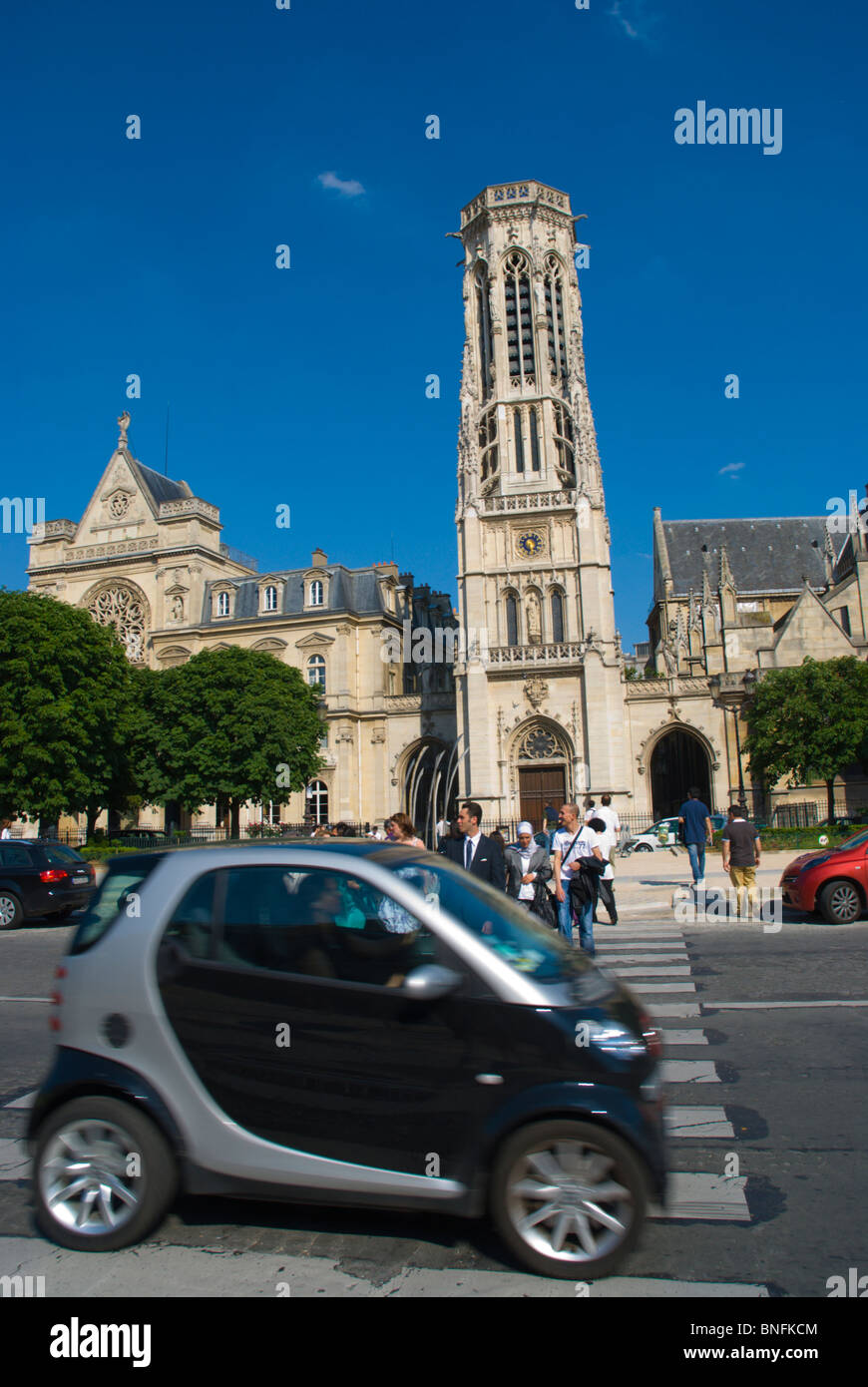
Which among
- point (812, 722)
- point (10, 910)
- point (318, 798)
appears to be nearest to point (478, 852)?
point (10, 910)

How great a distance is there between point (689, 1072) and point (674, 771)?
43412 mm

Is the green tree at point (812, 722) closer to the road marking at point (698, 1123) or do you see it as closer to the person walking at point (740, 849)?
the person walking at point (740, 849)

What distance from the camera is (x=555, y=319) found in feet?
148

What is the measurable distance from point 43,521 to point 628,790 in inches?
1321

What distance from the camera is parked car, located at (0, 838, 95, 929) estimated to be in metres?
15.7

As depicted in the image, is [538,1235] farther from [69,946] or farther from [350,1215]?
[69,946]

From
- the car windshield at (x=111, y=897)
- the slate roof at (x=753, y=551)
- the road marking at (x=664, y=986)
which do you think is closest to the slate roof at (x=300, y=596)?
the slate roof at (x=753, y=551)

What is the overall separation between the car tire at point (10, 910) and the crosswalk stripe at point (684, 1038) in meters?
12.2

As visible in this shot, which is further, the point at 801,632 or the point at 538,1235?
the point at 801,632

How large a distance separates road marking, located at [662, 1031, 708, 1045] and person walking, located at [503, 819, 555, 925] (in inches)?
124

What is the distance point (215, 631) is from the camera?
151ft

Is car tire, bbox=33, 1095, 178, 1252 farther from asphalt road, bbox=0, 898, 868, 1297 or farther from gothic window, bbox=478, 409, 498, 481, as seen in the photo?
gothic window, bbox=478, 409, 498, 481

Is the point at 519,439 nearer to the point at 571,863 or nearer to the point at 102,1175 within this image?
the point at 571,863

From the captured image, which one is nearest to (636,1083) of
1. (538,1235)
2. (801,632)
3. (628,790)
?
(538,1235)
